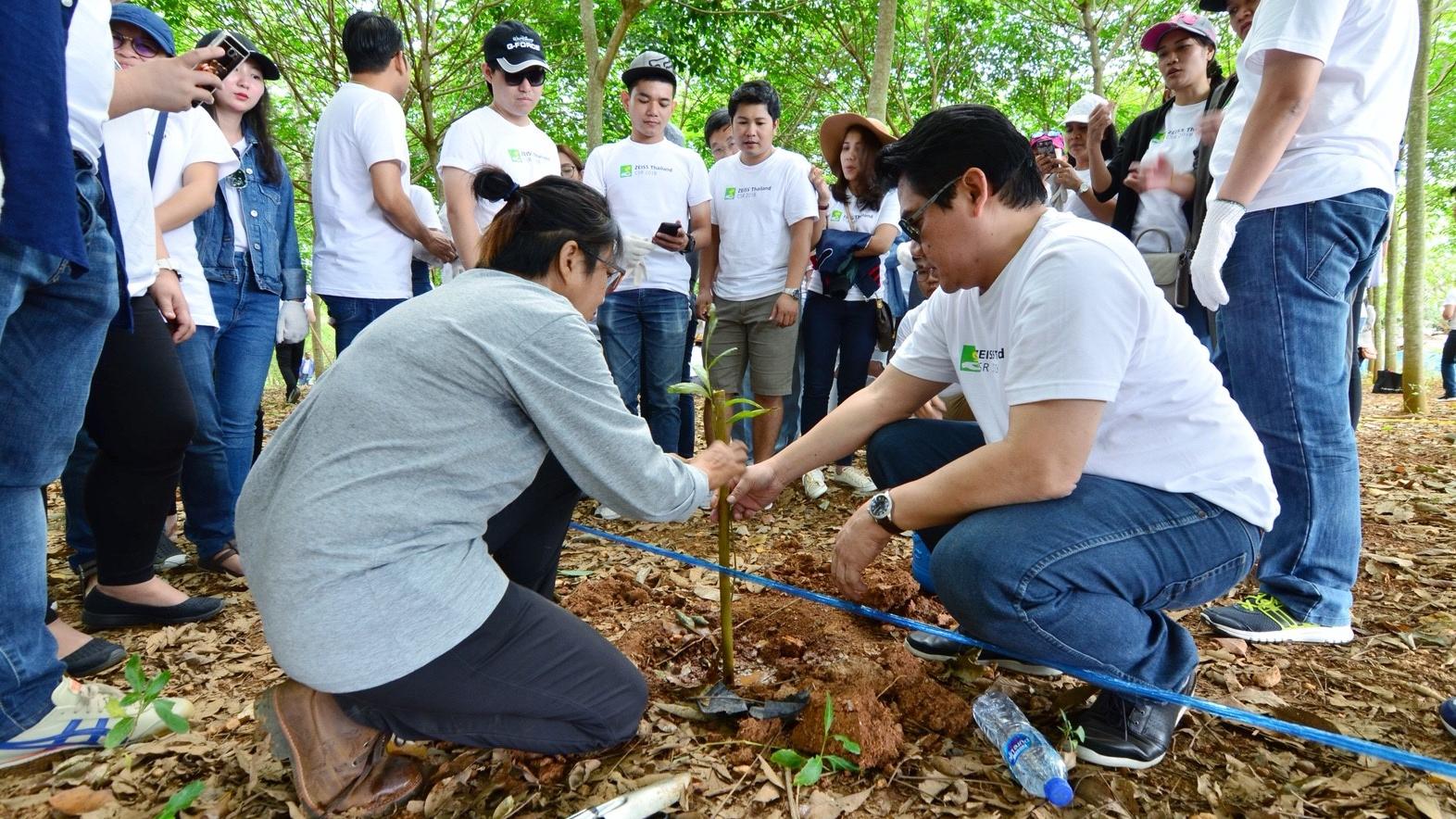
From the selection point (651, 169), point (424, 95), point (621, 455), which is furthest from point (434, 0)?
point (621, 455)

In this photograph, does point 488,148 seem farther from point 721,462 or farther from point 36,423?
point 721,462

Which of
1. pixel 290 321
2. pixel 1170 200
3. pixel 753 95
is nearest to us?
pixel 1170 200

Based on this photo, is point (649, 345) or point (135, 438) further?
point (649, 345)

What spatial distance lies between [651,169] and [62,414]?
280 centimetres

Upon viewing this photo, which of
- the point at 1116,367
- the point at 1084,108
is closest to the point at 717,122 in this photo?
the point at 1084,108

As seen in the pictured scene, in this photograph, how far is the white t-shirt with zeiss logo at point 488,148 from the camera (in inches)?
146

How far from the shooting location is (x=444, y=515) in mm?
1603

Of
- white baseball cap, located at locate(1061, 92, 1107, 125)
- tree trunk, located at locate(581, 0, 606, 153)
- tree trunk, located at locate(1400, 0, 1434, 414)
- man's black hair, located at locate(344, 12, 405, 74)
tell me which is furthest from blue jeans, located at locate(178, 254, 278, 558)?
tree trunk, located at locate(1400, 0, 1434, 414)

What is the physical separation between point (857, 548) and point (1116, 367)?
0.75m

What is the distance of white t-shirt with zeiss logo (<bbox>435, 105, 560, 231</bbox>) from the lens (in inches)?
146

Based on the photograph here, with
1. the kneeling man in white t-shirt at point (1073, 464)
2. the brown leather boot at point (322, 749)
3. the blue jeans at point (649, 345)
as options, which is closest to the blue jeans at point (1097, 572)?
the kneeling man in white t-shirt at point (1073, 464)

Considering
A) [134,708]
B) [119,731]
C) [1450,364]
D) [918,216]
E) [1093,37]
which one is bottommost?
[1450,364]

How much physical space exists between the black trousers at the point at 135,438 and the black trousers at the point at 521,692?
1.27m

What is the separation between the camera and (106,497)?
2432 millimetres
